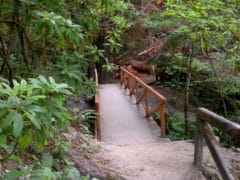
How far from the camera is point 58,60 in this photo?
3.33m

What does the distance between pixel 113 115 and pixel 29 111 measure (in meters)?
7.93

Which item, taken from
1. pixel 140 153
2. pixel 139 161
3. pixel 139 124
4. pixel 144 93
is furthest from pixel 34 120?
pixel 144 93

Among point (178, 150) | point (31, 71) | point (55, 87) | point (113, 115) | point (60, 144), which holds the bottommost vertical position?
point (113, 115)

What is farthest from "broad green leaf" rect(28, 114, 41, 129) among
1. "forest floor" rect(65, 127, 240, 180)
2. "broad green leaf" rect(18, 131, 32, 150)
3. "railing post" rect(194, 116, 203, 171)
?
"railing post" rect(194, 116, 203, 171)

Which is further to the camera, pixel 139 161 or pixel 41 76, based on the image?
pixel 139 161

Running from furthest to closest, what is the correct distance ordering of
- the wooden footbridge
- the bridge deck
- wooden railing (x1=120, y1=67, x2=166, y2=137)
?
wooden railing (x1=120, y1=67, x2=166, y2=137), the bridge deck, the wooden footbridge

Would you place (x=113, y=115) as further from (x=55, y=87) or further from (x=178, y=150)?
(x=55, y=87)

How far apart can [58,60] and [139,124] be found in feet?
17.3

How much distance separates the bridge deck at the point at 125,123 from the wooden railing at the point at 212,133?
2.68 m

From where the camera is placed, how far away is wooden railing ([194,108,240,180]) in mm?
3182

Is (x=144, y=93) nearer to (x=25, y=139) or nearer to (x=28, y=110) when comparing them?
(x=25, y=139)

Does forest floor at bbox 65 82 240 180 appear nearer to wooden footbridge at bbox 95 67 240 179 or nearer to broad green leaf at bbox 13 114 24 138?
wooden footbridge at bbox 95 67 240 179

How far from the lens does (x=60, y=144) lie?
3.87 m

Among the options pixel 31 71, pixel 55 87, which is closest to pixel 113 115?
pixel 31 71
